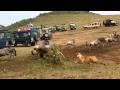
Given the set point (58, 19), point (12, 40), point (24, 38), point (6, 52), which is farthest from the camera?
point (58, 19)

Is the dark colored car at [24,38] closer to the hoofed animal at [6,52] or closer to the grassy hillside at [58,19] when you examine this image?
the hoofed animal at [6,52]

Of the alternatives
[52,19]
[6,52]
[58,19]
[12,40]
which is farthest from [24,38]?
[52,19]

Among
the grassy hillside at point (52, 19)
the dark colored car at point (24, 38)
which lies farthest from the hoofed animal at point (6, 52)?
the grassy hillside at point (52, 19)

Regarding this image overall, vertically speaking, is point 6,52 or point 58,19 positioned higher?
point 58,19

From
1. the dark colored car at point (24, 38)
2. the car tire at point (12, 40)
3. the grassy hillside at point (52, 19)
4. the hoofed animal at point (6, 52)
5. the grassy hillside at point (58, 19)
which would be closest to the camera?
the hoofed animal at point (6, 52)

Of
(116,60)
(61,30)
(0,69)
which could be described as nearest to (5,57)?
(0,69)

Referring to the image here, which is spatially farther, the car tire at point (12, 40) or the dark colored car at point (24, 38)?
the dark colored car at point (24, 38)

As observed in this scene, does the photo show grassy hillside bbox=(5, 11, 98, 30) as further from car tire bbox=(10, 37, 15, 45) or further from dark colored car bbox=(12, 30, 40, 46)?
car tire bbox=(10, 37, 15, 45)

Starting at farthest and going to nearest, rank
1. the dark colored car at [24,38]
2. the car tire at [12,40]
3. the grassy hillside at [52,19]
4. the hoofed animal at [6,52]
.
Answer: the grassy hillside at [52,19], the dark colored car at [24,38], the car tire at [12,40], the hoofed animal at [6,52]

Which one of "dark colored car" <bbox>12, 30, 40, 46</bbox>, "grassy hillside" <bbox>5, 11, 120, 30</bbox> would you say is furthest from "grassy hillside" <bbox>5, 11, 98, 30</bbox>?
"dark colored car" <bbox>12, 30, 40, 46</bbox>

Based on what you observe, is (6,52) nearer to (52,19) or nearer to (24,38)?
(24,38)
